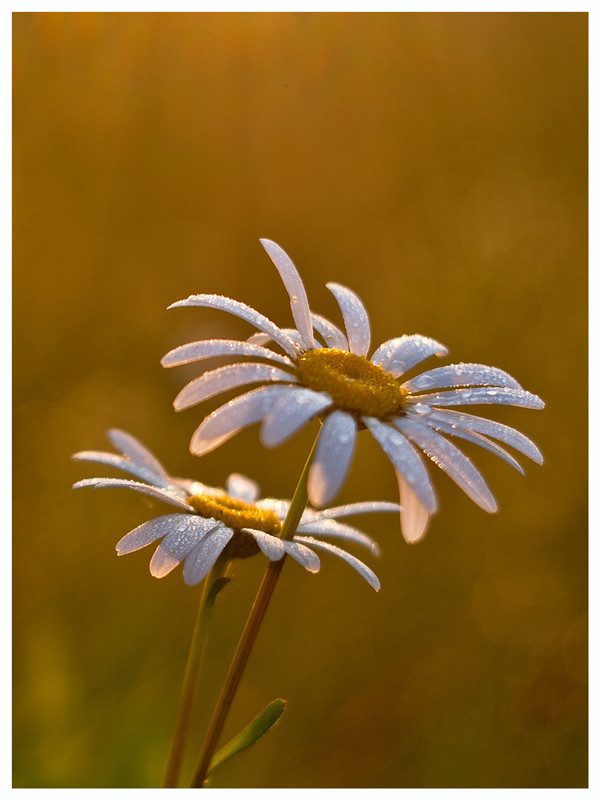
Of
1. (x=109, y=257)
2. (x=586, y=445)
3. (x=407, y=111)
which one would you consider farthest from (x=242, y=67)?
(x=586, y=445)

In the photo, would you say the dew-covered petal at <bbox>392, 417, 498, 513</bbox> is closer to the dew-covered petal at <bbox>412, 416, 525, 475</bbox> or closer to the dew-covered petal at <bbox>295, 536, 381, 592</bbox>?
the dew-covered petal at <bbox>412, 416, 525, 475</bbox>

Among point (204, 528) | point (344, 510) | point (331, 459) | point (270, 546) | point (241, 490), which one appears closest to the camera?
point (331, 459)

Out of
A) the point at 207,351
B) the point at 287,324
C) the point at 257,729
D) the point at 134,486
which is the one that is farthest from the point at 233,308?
the point at 287,324

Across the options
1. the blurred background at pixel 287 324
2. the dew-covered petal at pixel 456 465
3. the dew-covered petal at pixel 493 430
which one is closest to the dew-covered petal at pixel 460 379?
the dew-covered petal at pixel 493 430

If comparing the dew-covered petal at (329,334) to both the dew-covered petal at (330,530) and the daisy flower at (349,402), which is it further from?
the dew-covered petal at (330,530)

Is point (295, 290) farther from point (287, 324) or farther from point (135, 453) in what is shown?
point (287, 324)
